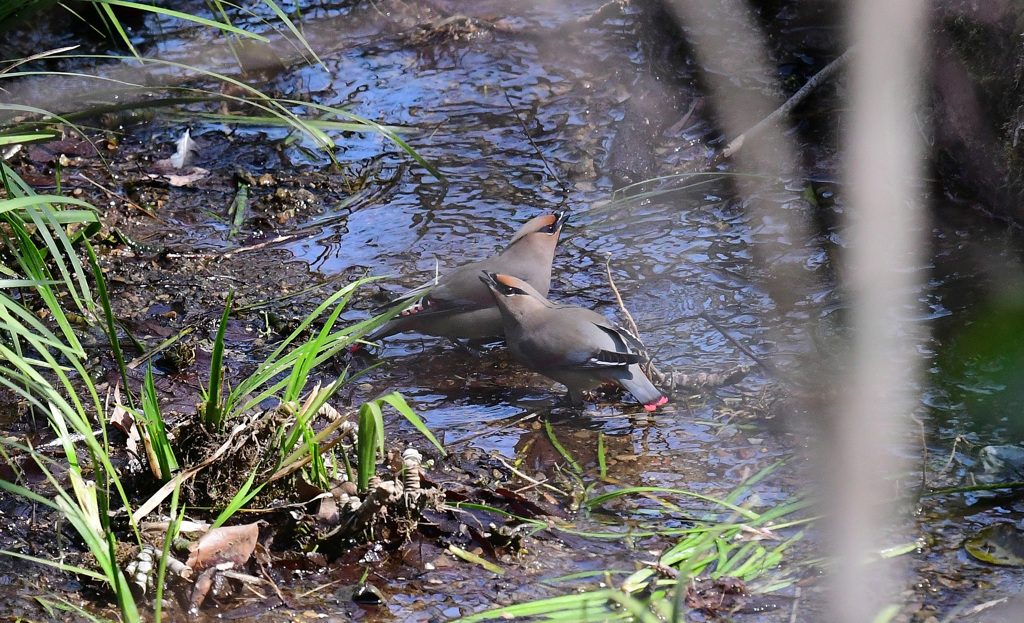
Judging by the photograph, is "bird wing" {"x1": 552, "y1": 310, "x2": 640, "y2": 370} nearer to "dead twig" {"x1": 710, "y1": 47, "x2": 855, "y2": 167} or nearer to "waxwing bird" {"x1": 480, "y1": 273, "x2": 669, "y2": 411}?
"waxwing bird" {"x1": 480, "y1": 273, "x2": 669, "y2": 411}

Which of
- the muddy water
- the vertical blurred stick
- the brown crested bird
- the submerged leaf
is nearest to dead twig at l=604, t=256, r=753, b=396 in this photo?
the muddy water

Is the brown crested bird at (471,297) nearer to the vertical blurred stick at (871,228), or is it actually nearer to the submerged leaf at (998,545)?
the submerged leaf at (998,545)

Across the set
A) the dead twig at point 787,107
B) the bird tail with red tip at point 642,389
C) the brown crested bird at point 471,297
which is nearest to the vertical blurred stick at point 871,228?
the bird tail with red tip at point 642,389

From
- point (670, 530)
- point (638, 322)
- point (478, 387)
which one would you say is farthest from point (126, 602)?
point (638, 322)

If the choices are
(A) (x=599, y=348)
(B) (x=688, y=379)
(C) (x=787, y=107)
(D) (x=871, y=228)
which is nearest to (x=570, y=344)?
(A) (x=599, y=348)

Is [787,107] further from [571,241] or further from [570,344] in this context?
[570,344]

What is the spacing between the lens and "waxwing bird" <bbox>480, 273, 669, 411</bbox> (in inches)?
150

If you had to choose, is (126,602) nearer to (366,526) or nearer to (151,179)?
(366,526)

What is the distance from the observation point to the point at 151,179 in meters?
5.86

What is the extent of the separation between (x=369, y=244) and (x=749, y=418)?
2347 millimetres

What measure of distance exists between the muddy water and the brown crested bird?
14 centimetres

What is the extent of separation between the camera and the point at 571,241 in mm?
5309

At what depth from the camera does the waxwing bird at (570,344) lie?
150 inches

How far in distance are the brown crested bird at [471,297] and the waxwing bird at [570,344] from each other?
0.17m
